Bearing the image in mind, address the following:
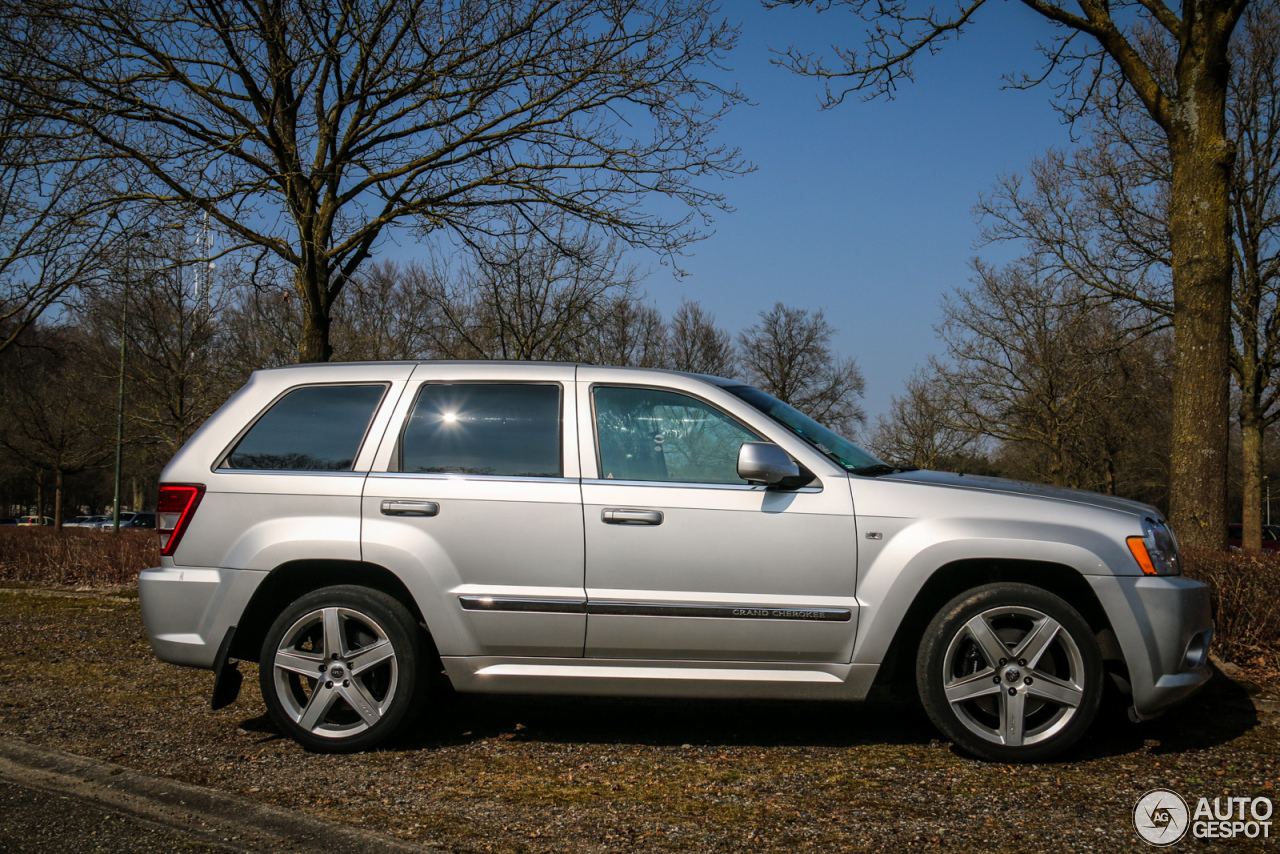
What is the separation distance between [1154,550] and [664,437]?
2253 millimetres

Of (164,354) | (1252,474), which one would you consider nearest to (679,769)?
(1252,474)

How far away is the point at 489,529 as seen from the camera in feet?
13.6

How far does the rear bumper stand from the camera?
4230mm

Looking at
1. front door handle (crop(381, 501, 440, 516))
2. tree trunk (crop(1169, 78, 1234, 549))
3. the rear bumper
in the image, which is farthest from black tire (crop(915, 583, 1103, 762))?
tree trunk (crop(1169, 78, 1234, 549))

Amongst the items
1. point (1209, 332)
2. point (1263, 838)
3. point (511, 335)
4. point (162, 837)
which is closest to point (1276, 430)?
point (511, 335)

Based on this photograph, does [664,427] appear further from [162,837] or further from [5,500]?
[5,500]

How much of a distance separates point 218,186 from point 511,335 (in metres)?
12.0

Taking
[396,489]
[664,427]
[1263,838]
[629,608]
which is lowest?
[1263,838]

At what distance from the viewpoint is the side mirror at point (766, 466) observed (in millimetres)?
3947

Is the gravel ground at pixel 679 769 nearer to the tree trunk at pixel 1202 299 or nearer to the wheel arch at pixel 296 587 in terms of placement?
the wheel arch at pixel 296 587

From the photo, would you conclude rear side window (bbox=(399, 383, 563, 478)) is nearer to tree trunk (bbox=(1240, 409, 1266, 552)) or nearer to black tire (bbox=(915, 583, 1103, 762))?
black tire (bbox=(915, 583, 1103, 762))

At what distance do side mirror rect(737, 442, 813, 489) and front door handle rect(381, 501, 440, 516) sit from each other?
1441mm

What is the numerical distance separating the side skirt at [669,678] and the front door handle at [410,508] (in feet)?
2.28

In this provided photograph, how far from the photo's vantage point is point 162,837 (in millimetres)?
3076
